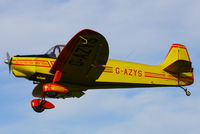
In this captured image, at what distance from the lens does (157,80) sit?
52.4ft

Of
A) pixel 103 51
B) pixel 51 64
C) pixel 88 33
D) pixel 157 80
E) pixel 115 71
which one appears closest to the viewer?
pixel 88 33

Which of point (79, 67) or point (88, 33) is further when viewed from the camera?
point (79, 67)

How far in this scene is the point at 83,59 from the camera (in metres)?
13.2

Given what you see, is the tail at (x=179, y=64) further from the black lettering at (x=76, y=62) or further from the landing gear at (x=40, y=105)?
the landing gear at (x=40, y=105)

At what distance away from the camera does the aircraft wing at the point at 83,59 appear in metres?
12.3

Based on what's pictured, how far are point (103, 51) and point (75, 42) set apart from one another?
3.30ft

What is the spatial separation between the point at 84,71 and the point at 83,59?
2.29ft

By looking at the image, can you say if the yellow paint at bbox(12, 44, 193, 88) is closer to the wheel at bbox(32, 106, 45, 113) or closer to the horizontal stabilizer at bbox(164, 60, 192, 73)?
the horizontal stabilizer at bbox(164, 60, 192, 73)

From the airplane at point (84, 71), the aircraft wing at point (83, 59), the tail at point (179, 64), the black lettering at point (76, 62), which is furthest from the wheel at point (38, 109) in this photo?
the tail at point (179, 64)

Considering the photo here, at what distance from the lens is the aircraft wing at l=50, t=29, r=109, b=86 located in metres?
12.3

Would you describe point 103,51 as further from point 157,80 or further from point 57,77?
point 157,80

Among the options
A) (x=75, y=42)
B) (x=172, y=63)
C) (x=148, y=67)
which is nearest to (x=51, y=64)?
(x=75, y=42)

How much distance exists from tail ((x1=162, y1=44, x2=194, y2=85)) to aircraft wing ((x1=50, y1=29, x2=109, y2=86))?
152 inches

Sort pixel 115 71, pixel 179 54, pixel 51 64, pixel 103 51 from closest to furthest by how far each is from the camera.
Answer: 1. pixel 103 51
2. pixel 51 64
3. pixel 115 71
4. pixel 179 54
